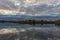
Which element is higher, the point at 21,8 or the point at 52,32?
the point at 21,8

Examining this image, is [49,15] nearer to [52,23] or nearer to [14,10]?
[52,23]

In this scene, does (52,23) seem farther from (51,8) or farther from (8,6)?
(8,6)

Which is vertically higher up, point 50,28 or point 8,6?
point 8,6

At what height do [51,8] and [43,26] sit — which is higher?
[51,8]

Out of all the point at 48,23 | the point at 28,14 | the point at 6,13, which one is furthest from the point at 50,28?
the point at 6,13

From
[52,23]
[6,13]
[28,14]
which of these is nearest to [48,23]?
[52,23]

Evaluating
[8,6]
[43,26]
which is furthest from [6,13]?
[43,26]

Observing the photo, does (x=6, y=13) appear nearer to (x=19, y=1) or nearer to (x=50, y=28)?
(x=19, y=1)
